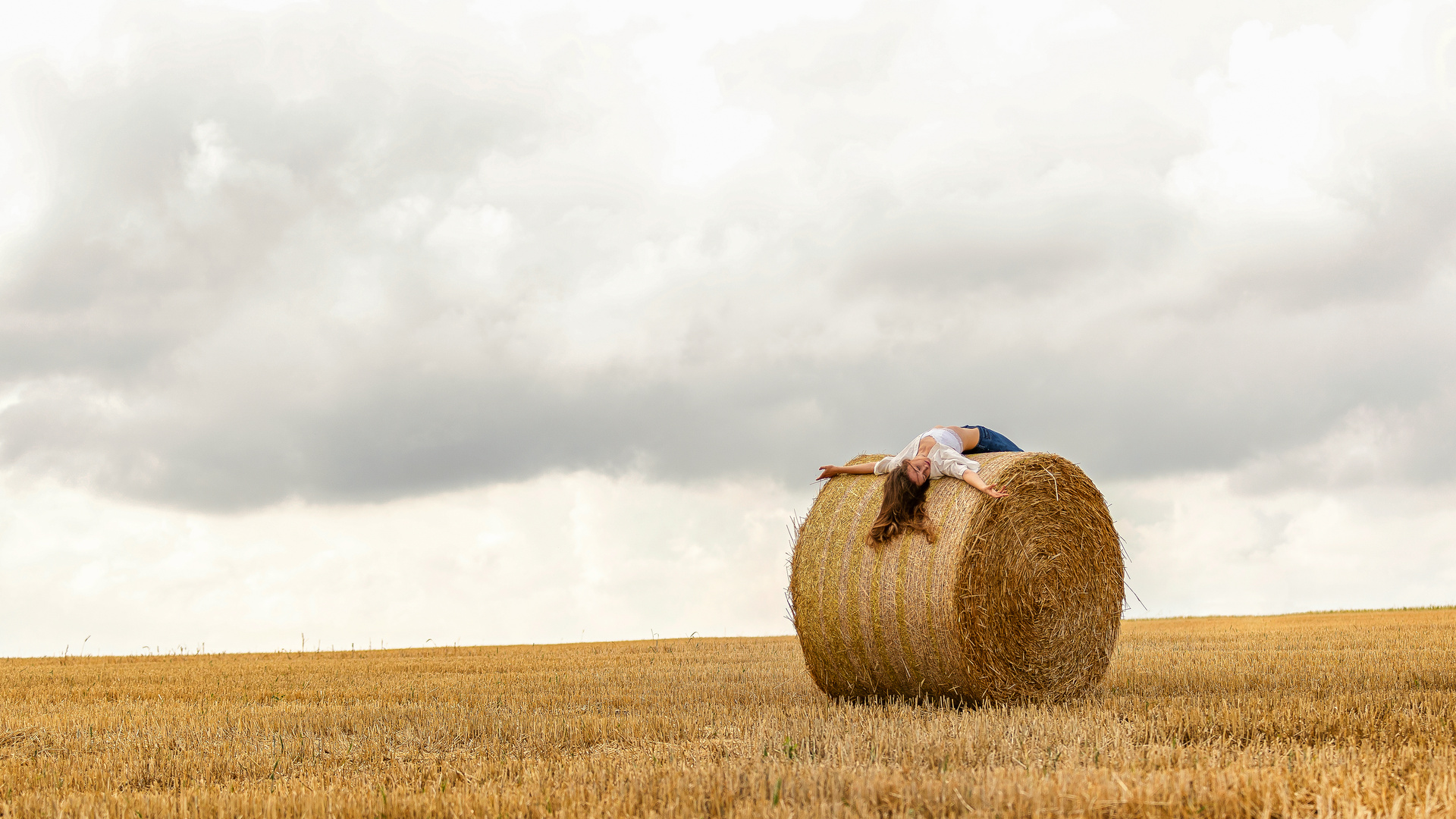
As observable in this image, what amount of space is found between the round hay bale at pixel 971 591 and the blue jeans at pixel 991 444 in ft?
1.27

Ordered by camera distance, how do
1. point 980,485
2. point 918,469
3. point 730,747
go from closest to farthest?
point 730,747 < point 980,485 < point 918,469

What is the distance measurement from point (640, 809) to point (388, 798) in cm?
135

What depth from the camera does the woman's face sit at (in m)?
8.91

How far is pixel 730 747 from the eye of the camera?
21.6 feet

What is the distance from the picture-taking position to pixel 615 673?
1312 centimetres

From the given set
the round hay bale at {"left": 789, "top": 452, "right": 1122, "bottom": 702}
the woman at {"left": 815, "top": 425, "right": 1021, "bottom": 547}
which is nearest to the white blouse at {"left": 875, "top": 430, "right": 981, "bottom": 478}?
the woman at {"left": 815, "top": 425, "right": 1021, "bottom": 547}

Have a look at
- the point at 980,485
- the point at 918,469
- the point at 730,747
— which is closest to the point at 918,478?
the point at 918,469

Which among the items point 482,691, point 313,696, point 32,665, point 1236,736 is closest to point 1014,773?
point 1236,736

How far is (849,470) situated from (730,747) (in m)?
3.67

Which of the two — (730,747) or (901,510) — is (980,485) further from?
(730,747)

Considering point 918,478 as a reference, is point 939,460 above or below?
above

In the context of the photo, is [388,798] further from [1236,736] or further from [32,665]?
[32,665]

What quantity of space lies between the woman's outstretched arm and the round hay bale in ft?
0.27

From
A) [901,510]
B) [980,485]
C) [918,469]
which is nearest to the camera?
[980,485]
